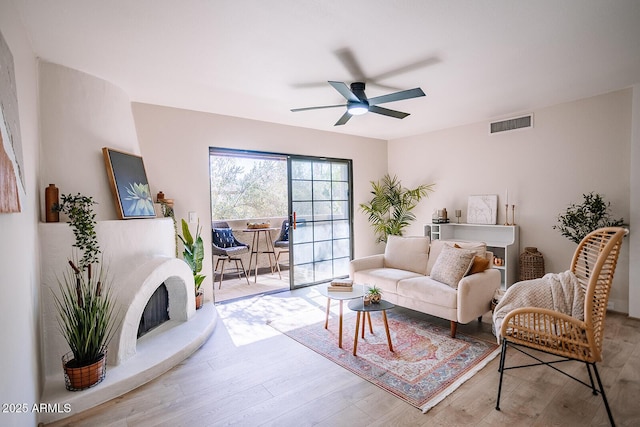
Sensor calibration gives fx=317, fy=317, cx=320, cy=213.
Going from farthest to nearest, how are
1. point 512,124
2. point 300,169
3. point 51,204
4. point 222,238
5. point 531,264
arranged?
1. point 222,238
2. point 300,169
3. point 512,124
4. point 531,264
5. point 51,204

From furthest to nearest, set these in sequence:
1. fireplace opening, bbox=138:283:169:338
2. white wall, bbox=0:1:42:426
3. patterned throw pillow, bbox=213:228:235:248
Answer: patterned throw pillow, bbox=213:228:235:248 → fireplace opening, bbox=138:283:169:338 → white wall, bbox=0:1:42:426

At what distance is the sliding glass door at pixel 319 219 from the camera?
A: 5.07 meters

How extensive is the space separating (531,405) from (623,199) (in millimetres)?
2972

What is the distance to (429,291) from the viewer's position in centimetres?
326

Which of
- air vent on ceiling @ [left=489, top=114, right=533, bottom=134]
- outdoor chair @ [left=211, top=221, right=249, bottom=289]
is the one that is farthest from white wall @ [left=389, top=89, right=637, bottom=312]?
outdoor chair @ [left=211, top=221, right=249, bottom=289]

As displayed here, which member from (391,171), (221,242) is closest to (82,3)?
(221,242)

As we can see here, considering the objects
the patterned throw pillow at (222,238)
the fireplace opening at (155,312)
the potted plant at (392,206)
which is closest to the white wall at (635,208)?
the potted plant at (392,206)

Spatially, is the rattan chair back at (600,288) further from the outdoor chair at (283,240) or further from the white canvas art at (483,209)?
the outdoor chair at (283,240)

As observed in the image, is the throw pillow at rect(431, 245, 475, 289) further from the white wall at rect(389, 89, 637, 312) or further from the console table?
the white wall at rect(389, 89, 637, 312)

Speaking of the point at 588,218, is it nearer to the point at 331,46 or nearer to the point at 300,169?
the point at 331,46

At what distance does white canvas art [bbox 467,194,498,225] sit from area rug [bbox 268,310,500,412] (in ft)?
6.84

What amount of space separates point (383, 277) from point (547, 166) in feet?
8.81

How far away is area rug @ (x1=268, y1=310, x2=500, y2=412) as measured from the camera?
7.54ft

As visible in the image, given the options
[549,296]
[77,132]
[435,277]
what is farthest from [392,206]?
[77,132]
